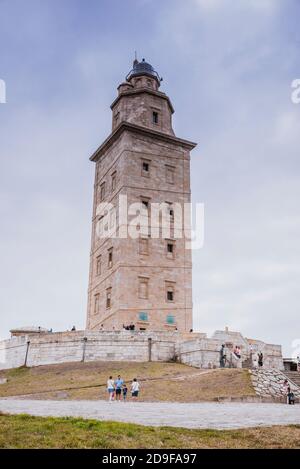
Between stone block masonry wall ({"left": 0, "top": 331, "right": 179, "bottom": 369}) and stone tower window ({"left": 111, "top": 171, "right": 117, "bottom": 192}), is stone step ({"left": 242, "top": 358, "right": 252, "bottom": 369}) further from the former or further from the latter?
stone tower window ({"left": 111, "top": 171, "right": 117, "bottom": 192})

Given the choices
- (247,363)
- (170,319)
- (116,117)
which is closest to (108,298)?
(170,319)

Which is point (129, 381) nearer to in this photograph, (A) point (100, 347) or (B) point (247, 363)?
(A) point (100, 347)

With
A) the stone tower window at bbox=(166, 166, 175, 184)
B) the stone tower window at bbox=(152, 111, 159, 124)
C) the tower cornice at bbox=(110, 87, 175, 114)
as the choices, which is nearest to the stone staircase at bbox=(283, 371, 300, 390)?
the stone tower window at bbox=(166, 166, 175, 184)

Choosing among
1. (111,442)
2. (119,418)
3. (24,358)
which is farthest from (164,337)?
(111,442)

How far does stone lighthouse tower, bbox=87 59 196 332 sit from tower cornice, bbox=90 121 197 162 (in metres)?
0.10

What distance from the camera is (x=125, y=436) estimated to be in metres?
10.5

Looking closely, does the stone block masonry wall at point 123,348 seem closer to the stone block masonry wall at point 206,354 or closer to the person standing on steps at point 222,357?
the stone block masonry wall at point 206,354

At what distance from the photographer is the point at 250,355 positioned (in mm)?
37406

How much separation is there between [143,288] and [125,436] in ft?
112

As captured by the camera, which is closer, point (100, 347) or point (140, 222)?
point (100, 347)

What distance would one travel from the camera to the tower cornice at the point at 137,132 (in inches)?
1926

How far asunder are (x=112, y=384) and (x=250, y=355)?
15580mm
